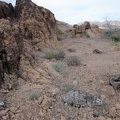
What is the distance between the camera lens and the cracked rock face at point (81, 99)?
5.74m

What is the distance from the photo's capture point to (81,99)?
5.80 meters

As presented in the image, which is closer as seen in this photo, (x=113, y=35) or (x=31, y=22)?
(x=31, y=22)

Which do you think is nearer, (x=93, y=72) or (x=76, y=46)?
(x=93, y=72)

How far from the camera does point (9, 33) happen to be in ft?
22.4

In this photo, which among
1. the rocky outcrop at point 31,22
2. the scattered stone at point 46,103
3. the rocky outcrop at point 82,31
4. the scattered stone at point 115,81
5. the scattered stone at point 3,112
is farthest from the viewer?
the rocky outcrop at point 82,31

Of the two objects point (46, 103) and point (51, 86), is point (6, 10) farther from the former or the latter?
point (46, 103)

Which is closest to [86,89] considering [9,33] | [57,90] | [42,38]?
[57,90]

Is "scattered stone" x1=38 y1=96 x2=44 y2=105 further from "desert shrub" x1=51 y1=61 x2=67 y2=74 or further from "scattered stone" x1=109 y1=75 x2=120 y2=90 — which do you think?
"scattered stone" x1=109 y1=75 x2=120 y2=90

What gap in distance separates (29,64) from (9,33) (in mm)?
928

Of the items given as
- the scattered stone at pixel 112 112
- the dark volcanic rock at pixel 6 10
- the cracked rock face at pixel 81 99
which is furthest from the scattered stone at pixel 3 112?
the dark volcanic rock at pixel 6 10

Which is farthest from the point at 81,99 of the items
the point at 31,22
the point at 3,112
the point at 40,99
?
the point at 31,22

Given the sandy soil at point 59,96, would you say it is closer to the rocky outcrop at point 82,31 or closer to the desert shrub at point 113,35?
the desert shrub at point 113,35

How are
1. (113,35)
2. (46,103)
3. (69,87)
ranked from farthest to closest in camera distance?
(113,35) → (69,87) → (46,103)

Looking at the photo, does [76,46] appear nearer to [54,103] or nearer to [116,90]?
[116,90]
